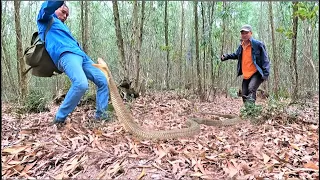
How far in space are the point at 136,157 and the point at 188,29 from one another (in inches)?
593

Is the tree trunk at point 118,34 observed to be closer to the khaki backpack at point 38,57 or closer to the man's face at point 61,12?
the man's face at point 61,12

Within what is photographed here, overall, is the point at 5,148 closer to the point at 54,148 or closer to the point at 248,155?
the point at 54,148

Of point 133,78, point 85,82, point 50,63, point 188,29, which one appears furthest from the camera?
point 188,29

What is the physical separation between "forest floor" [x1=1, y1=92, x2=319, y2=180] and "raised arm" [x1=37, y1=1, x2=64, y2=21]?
1173 millimetres

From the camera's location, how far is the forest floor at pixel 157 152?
2193 mm

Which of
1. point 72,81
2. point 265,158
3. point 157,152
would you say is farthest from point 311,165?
point 72,81

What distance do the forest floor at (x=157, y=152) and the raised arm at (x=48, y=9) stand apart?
1173 mm

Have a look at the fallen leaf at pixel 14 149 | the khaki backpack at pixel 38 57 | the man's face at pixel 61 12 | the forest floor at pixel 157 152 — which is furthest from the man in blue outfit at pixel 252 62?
the fallen leaf at pixel 14 149

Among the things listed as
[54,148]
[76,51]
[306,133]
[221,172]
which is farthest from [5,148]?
[306,133]

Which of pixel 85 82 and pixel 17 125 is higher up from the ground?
pixel 85 82

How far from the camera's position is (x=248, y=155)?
8.58 ft

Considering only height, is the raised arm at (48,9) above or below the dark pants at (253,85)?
above

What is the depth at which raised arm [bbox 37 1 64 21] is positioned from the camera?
3.13 meters

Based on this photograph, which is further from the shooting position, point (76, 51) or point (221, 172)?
point (76, 51)
